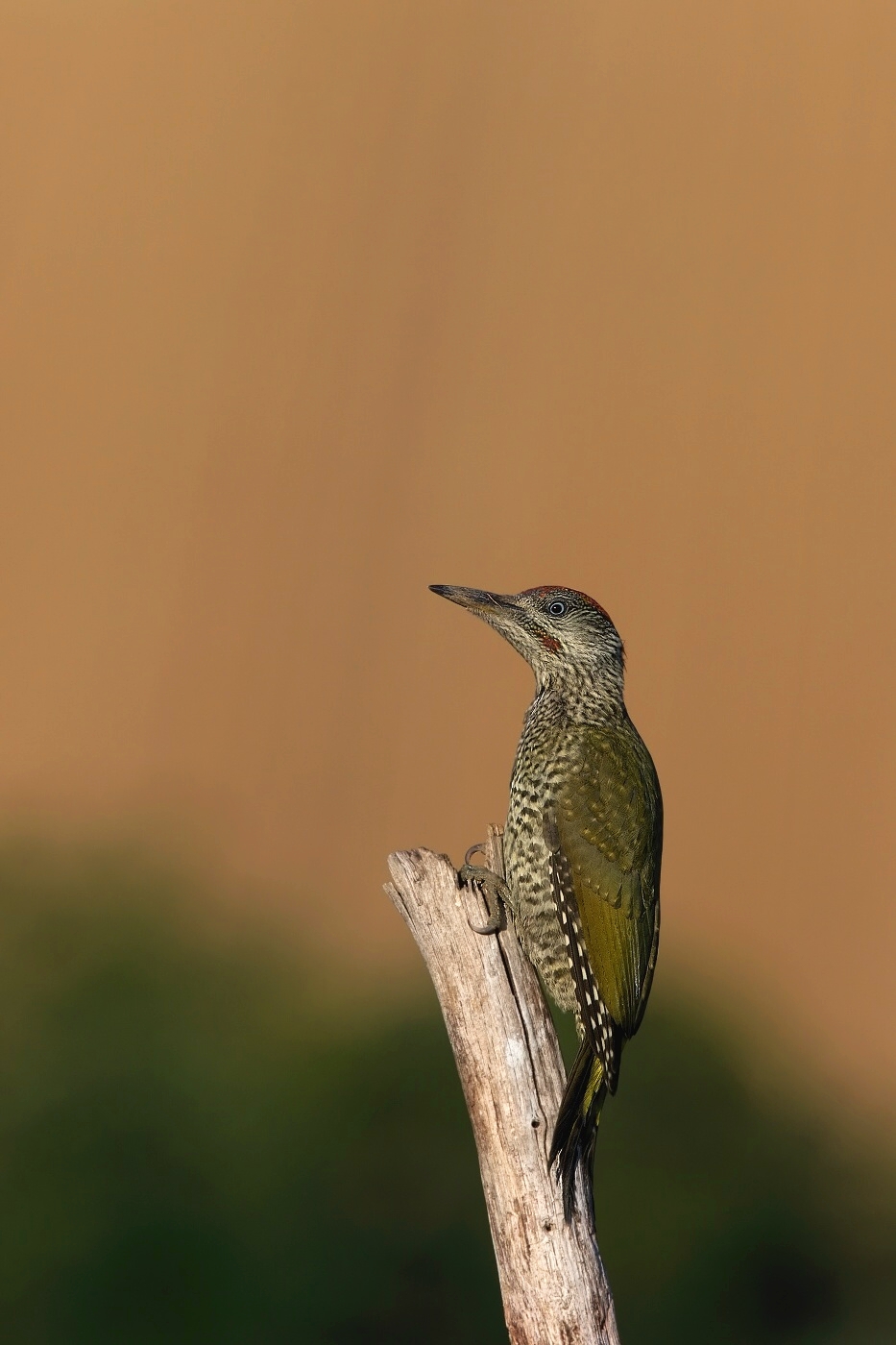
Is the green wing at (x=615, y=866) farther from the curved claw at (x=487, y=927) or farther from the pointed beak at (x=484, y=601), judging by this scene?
the pointed beak at (x=484, y=601)

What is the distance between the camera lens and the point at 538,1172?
3.27m

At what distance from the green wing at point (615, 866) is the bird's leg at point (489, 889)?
0.65 ft

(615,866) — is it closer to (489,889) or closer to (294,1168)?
(489,889)

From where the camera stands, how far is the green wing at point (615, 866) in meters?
3.61

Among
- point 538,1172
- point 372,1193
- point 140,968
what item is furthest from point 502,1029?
point 140,968

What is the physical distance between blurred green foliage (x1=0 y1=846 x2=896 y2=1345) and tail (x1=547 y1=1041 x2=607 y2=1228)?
4.65 meters

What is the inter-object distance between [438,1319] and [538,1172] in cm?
524

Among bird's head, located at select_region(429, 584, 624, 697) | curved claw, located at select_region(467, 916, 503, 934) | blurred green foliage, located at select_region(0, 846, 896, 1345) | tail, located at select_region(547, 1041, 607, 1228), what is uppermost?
bird's head, located at select_region(429, 584, 624, 697)

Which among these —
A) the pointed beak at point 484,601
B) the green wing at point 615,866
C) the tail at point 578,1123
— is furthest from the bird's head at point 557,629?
the tail at point 578,1123

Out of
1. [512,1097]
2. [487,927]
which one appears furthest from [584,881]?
[512,1097]

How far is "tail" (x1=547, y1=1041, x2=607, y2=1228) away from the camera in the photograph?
3246 mm

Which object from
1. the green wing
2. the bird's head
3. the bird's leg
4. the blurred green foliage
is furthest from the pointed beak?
the blurred green foliage

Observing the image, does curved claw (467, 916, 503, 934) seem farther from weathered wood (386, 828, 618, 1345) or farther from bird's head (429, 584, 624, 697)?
bird's head (429, 584, 624, 697)

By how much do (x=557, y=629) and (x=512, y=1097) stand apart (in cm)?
150
